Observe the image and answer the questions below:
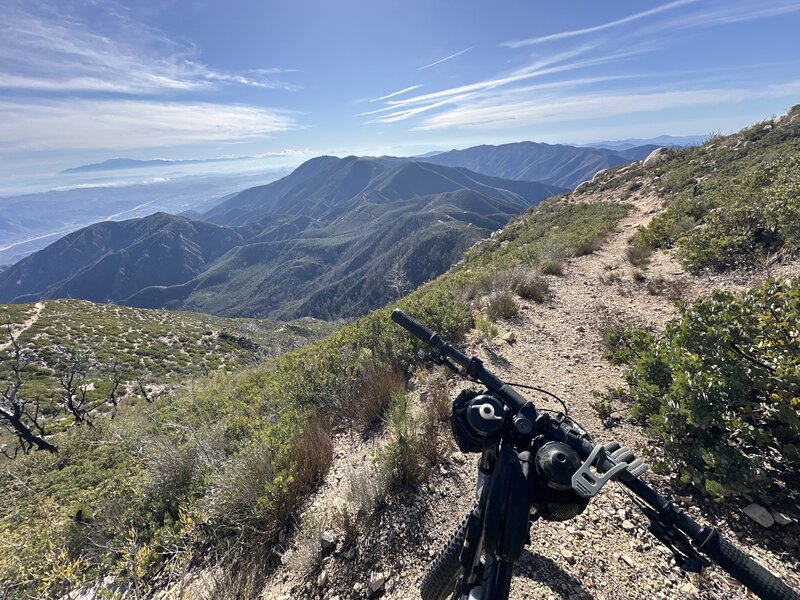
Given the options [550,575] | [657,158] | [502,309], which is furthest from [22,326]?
[657,158]

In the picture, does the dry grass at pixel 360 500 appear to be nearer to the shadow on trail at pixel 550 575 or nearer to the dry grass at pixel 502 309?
the shadow on trail at pixel 550 575

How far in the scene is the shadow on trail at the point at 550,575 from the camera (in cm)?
291

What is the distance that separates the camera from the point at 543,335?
7566 mm

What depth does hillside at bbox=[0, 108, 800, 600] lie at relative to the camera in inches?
123

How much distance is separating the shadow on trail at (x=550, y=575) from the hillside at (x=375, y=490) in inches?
0.5

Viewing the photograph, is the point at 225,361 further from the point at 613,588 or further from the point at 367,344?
the point at 613,588

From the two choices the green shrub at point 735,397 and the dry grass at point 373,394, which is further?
the dry grass at point 373,394

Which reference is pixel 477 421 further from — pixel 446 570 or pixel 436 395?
pixel 436 395

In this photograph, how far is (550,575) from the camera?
3049 mm

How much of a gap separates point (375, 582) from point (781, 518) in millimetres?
3656

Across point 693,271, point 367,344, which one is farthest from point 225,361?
point 693,271

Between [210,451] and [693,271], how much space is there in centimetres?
1203

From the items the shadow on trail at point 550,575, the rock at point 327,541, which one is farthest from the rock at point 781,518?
the rock at point 327,541

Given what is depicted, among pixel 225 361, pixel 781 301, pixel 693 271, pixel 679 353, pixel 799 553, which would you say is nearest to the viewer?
pixel 799 553
